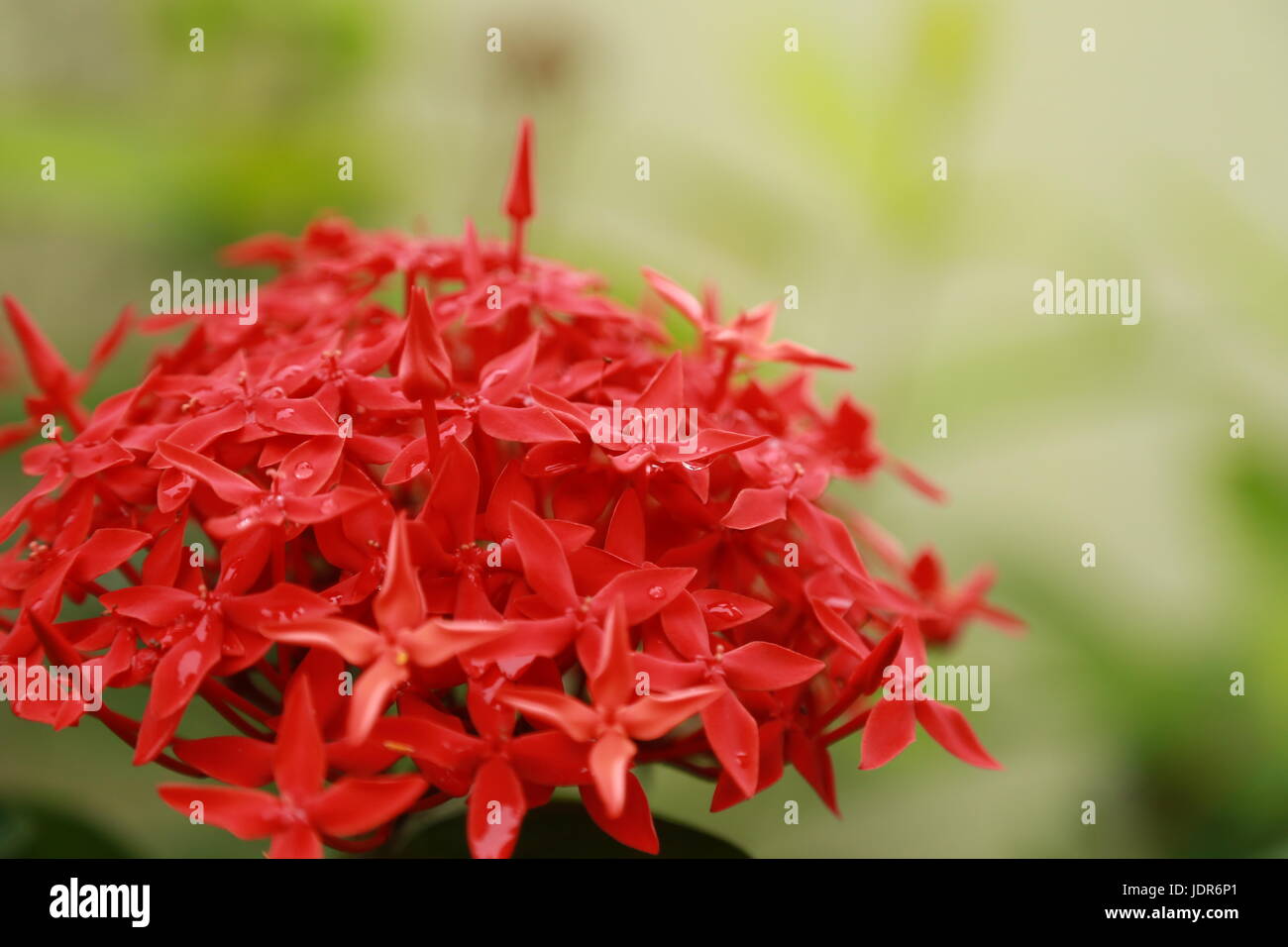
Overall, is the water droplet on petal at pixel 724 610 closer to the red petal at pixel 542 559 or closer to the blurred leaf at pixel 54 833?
the red petal at pixel 542 559

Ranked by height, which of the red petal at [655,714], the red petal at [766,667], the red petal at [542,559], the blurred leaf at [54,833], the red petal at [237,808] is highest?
the red petal at [542,559]

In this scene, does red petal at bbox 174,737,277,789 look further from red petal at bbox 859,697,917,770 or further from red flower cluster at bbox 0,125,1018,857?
red petal at bbox 859,697,917,770

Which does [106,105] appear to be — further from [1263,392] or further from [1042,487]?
[1263,392]

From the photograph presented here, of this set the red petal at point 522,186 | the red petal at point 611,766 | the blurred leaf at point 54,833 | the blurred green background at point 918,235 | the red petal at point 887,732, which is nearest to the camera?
the red petal at point 611,766

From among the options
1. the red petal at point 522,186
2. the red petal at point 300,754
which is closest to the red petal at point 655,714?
the red petal at point 300,754

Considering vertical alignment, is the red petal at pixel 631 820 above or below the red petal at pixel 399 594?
below
